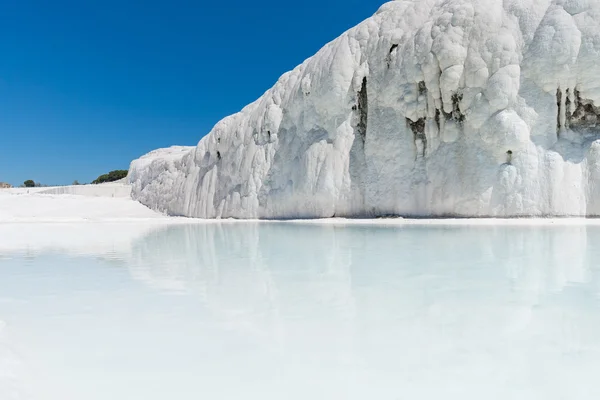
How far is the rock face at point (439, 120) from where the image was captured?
36.8ft

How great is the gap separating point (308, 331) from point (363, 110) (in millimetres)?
13260

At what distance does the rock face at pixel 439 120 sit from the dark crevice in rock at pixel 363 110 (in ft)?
0.16

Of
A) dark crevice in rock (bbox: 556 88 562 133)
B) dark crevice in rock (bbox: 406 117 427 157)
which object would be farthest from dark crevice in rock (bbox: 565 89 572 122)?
dark crevice in rock (bbox: 406 117 427 157)

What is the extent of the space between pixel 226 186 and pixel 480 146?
1095 cm

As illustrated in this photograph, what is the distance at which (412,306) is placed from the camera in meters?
2.88

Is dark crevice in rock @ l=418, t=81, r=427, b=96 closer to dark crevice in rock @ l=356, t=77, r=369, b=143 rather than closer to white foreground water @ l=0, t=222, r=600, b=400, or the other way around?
dark crevice in rock @ l=356, t=77, r=369, b=143

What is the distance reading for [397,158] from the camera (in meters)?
13.8

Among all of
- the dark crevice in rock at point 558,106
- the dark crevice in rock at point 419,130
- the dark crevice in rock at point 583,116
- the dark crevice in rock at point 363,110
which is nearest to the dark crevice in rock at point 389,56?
the dark crevice in rock at point 363,110

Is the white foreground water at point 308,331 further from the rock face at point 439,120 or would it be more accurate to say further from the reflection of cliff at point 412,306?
the rock face at point 439,120

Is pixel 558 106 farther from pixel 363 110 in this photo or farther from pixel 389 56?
pixel 363 110

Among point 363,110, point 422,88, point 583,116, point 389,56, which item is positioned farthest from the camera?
point 363,110

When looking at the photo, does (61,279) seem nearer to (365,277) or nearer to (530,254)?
(365,277)

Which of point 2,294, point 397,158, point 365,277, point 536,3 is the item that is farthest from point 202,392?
point 536,3

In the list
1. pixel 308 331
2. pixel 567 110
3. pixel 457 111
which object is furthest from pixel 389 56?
pixel 308 331
